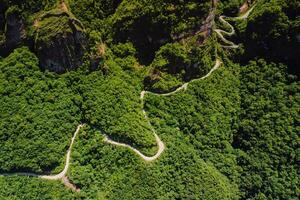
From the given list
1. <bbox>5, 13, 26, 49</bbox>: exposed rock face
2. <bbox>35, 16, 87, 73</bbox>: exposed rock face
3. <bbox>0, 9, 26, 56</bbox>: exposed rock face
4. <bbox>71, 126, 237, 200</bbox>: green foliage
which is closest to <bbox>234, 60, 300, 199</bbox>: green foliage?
<bbox>71, 126, 237, 200</bbox>: green foliage

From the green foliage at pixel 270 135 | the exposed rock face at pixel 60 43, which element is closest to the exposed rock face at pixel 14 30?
the exposed rock face at pixel 60 43

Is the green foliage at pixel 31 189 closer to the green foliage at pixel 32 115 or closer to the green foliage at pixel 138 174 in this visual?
the green foliage at pixel 32 115

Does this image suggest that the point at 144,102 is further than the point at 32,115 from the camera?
Yes

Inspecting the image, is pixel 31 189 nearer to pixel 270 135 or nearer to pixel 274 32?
pixel 270 135

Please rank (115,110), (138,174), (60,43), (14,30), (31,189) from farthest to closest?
(115,110), (14,30), (138,174), (60,43), (31,189)

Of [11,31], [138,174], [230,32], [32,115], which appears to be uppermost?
[11,31]

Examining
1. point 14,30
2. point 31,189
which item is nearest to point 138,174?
point 31,189

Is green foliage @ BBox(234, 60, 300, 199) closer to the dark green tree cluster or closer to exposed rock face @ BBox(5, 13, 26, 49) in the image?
the dark green tree cluster
